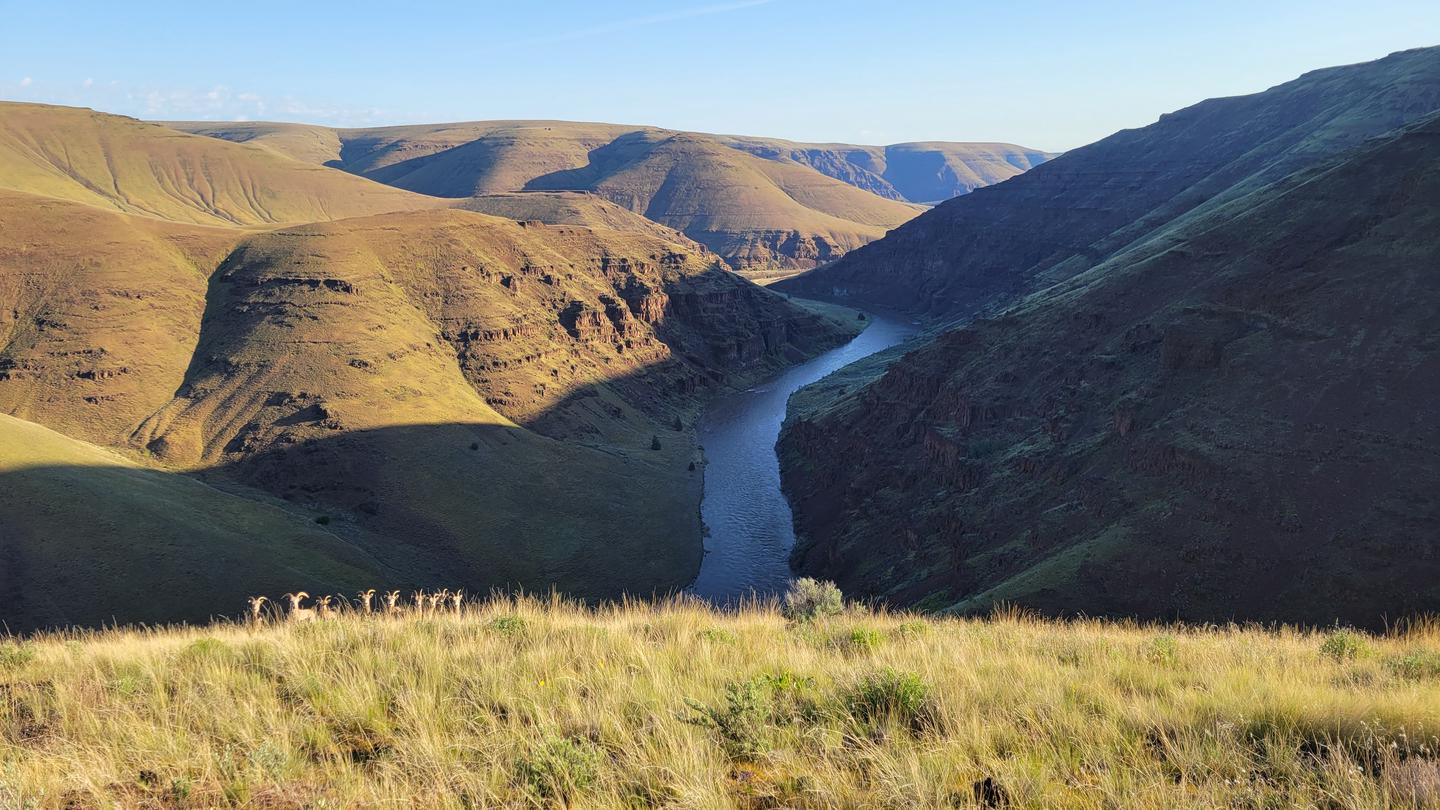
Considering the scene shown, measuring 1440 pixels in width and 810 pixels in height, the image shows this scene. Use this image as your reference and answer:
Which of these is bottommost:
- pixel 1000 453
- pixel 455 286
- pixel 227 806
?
pixel 1000 453

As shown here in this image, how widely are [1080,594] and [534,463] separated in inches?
2004

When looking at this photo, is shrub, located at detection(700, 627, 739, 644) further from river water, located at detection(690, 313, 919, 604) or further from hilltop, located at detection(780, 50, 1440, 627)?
hilltop, located at detection(780, 50, 1440, 627)

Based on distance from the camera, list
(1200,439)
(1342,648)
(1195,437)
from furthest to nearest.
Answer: (1195,437) < (1200,439) < (1342,648)

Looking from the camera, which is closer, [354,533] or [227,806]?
[227,806]

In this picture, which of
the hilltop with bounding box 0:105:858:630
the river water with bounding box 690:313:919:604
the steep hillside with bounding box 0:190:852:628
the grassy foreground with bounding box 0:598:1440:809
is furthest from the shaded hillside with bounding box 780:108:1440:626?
the grassy foreground with bounding box 0:598:1440:809

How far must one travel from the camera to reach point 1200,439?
42.6 m

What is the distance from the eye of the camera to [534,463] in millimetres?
72750

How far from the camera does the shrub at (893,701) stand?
7.06 m

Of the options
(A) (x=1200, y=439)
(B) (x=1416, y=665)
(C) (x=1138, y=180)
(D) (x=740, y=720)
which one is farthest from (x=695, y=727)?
(C) (x=1138, y=180)

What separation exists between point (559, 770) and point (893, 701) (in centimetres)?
327

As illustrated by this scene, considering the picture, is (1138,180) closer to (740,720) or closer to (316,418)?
(316,418)

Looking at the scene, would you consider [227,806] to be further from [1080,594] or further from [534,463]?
[534,463]

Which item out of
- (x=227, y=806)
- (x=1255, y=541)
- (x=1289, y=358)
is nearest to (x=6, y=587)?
(x=227, y=806)

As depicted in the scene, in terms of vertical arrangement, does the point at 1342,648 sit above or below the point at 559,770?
below
